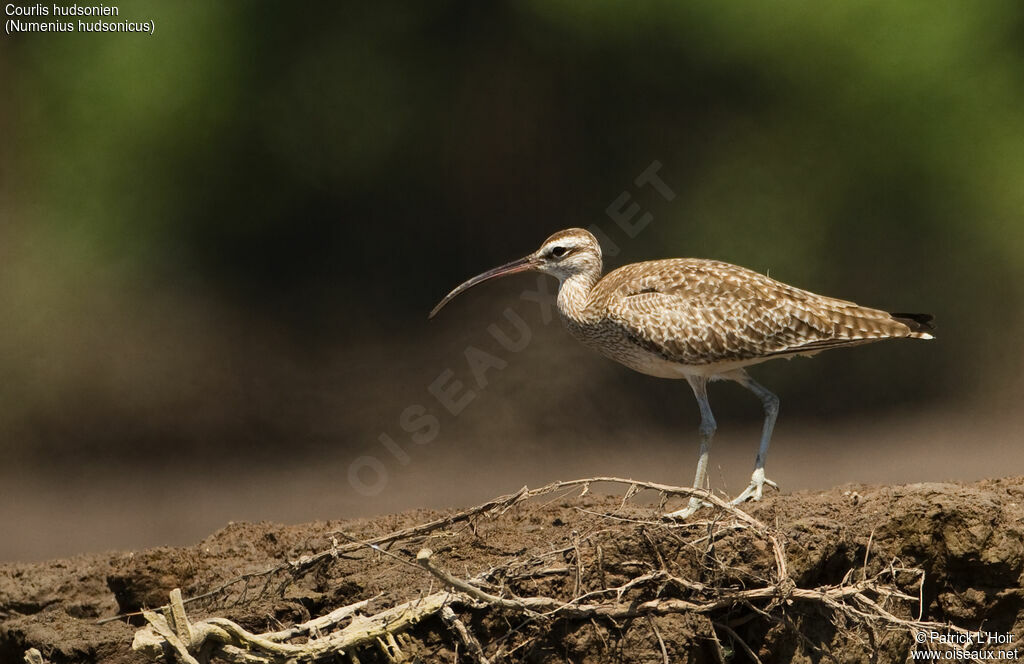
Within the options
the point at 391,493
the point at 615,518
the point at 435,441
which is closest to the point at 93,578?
the point at 615,518

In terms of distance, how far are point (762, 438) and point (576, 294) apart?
1.76 m

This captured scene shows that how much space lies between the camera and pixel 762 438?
25.8 ft

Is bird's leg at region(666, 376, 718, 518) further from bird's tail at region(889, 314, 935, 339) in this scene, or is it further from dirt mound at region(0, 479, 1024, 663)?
dirt mound at region(0, 479, 1024, 663)

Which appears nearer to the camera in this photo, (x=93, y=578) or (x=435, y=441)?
(x=93, y=578)

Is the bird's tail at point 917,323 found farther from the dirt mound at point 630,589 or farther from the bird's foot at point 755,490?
the dirt mound at point 630,589

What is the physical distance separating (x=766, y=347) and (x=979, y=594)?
8.53 ft

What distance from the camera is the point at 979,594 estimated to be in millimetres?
5922

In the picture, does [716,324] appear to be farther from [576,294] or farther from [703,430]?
[576,294]

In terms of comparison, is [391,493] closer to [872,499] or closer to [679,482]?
[679,482]

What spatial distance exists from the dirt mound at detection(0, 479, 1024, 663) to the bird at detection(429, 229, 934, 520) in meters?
2.04

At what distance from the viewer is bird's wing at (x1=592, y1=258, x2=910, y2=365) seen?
826 cm

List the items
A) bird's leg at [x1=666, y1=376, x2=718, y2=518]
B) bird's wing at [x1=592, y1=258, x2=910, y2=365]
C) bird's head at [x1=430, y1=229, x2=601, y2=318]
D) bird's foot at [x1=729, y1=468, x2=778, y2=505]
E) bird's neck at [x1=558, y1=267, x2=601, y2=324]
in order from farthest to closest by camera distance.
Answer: bird's head at [x1=430, y1=229, x2=601, y2=318] < bird's neck at [x1=558, y1=267, x2=601, y2=324] < bird's wing at [x1=592, y1=258, x2=910, y2=365] < bird's leg at [x1=666, y1=376, x2=718, y2=518] < bird's foot at [x1=729, y1=468, x2=778, y2=505]

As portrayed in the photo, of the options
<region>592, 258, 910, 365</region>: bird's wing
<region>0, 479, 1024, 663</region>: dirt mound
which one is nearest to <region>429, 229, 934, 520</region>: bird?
→ <region>592, 258, 910, 365</region>: bird's wing

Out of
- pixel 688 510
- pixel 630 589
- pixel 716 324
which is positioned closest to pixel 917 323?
pixel 716 324
